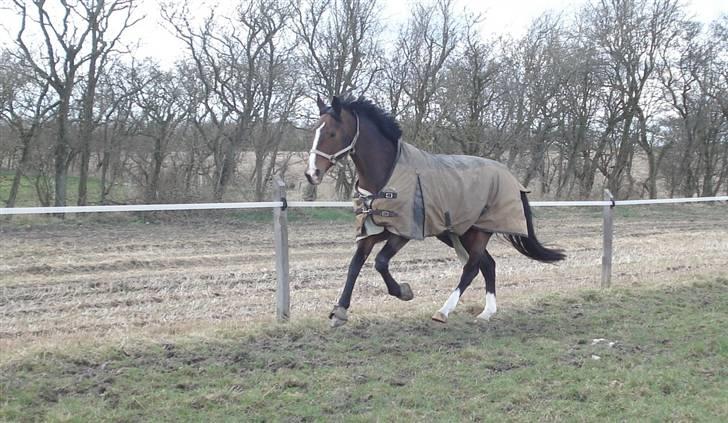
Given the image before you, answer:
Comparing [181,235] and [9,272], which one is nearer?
[9,272]

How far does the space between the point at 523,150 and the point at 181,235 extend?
51.8 feet

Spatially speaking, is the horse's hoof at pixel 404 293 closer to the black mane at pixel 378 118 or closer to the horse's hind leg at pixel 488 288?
the horse's hind leg at pixel 488 288

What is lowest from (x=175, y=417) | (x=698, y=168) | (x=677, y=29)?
(x=175, y=417)

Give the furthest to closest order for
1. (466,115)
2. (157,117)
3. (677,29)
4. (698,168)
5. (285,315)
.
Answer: (698,168), (677,29), (466,115), (157,117), (285,315)

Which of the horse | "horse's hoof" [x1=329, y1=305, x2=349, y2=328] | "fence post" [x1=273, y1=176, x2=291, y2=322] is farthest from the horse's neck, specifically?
"horse's hoof" [x1=329, y1=305, x2=349, y2=328]

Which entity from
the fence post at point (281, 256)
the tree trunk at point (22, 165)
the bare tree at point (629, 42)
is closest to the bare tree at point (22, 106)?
the tree trunk at point (22, 165)

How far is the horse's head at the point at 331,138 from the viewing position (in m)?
5.62

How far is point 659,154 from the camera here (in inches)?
1257

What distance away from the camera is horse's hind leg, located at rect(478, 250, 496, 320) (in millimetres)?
6727

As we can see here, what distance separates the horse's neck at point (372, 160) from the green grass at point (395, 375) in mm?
1378

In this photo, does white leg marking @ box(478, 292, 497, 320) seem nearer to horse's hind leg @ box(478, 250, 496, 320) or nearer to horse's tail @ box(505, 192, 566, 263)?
horse's hind leg @ box(478, 250, 496, 320)

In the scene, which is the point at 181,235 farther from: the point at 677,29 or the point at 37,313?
the point at 677,29

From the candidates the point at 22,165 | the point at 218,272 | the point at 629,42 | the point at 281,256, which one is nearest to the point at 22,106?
the point at 22,165

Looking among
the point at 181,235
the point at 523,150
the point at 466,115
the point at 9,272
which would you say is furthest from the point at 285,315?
the point at 523,150
